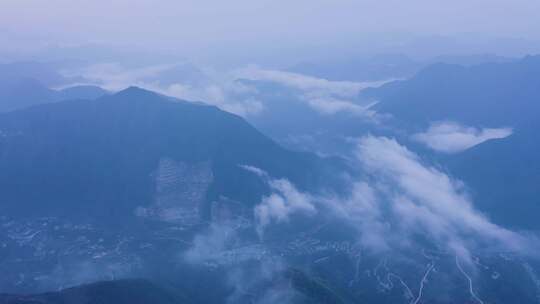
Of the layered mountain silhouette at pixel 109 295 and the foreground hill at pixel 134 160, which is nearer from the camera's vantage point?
the layered mountain silhouette at pixel 109 295

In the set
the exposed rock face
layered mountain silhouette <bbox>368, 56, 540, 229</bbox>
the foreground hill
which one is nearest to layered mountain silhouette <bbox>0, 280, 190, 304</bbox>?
the exposed rock face

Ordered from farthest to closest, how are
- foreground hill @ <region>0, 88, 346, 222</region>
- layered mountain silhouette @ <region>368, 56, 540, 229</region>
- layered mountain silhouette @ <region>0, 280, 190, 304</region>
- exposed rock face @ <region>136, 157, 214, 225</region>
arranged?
layered mountain silhouette @ <region>368, 56, 540, 229</region>, foreground hill @ <region>0, 88, 346, 222</region>, exposed rock face @ <region>136, 157, 214, 225</region>, layered mountain silhouette @ <region>0, 280, 190, 304</region>

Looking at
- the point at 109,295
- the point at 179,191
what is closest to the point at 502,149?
the point at 179,191

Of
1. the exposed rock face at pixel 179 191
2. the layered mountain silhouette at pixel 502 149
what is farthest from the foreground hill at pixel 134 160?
the layered mountain silhouette at pixel 502 149

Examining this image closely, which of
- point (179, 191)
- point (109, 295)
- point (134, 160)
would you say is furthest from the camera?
point (134, 160)

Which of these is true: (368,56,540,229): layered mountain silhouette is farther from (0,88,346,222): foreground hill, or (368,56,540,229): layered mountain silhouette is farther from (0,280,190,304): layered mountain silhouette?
(0,280,190,304): layered mountain silhouette

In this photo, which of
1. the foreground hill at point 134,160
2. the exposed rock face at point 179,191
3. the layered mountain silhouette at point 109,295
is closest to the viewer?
the layered mountain silhouette at point 109,295

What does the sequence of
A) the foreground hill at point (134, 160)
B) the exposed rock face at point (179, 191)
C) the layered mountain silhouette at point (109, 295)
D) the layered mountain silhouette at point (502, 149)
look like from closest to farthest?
the layered mountain silhouette at point (109, 295), the exposed rock face at point (179, 191), the foreground hill at point (134, 160), the layered mountain silhouette at point (502, 149)

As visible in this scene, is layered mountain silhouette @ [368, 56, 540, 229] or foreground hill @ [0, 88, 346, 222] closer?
foreground hill @ [0, 88, 346, 222]

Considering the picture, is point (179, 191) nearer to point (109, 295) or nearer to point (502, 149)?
point (109, 295)

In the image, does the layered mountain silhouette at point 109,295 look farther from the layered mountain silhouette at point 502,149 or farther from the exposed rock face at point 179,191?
the layered mountain silhouette at point 502,149
